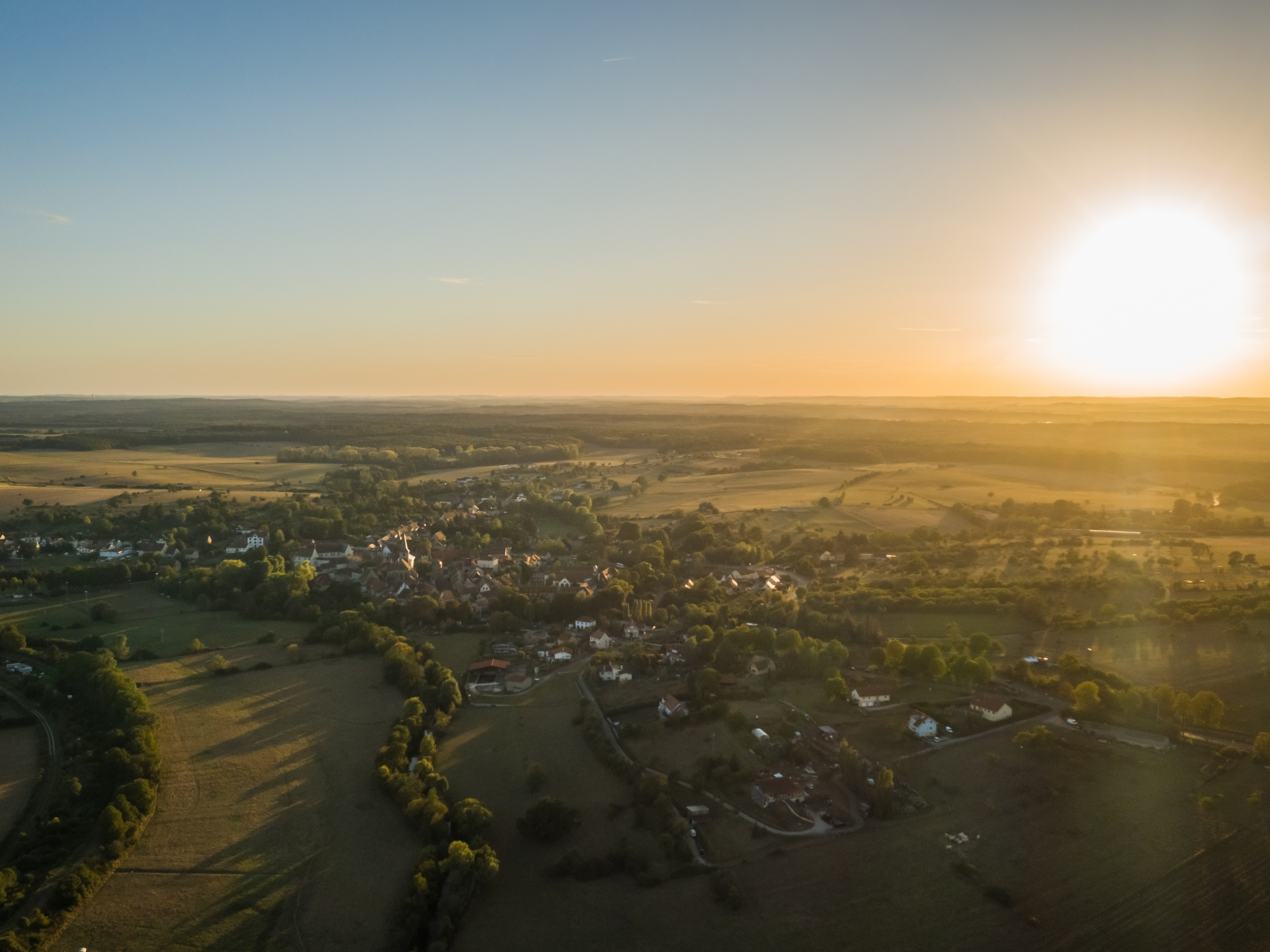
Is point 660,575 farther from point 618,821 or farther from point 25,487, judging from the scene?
point 25,487

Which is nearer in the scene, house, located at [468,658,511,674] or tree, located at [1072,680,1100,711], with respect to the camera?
tree, located at [1072,680,1100,711]

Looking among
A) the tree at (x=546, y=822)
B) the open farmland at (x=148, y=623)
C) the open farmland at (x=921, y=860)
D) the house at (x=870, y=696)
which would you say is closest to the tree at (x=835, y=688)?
the house at (x=870, y=696)

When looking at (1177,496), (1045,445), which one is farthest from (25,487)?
(1045,445)

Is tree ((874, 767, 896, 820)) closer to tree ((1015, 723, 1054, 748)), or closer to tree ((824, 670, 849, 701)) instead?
tree ((1015, 723, 1054, 748))

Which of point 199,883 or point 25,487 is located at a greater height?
point 25,487

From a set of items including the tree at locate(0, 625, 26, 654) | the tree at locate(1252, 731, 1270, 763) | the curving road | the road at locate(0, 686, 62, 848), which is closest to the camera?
the curving road

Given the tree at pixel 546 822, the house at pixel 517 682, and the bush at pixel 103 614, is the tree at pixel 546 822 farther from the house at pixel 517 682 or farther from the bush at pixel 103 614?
the bush at pixel 103 614

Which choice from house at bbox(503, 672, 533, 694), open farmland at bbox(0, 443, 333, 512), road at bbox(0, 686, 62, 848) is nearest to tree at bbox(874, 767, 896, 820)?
house at bbox(503, 672, 533, 694)
